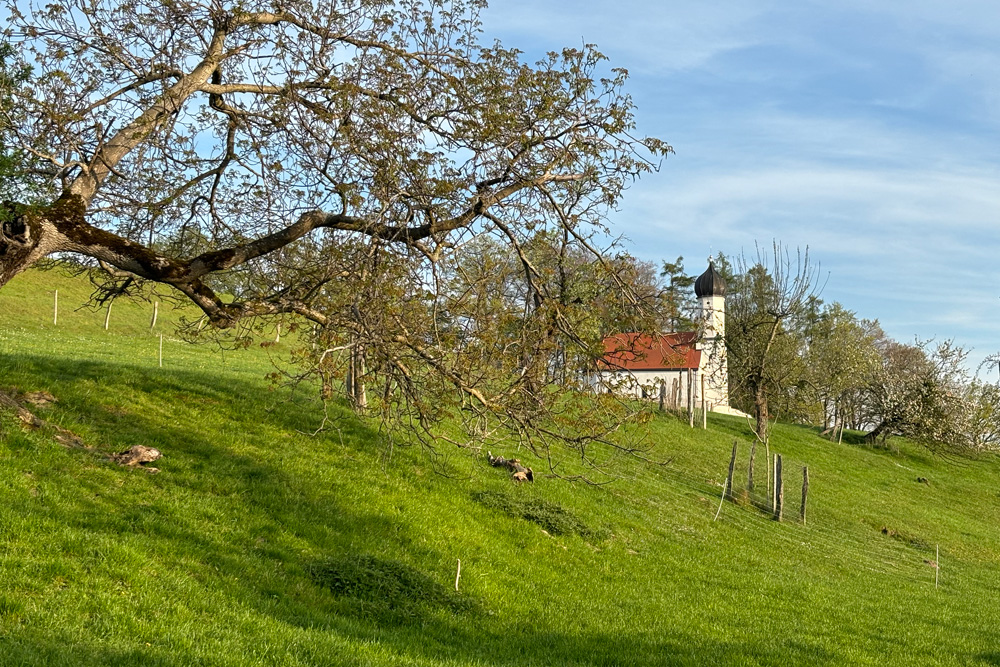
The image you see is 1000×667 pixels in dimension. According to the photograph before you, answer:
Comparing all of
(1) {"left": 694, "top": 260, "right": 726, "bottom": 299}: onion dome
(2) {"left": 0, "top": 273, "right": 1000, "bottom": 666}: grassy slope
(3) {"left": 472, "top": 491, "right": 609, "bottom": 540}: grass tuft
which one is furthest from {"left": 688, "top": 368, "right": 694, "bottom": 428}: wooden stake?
(3) {"left": 472, "top": 491, "right": 609, "bottom": 540}: grass tuft

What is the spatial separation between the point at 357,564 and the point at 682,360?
619 cm

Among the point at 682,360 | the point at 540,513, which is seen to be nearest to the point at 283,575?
the point at 682,360

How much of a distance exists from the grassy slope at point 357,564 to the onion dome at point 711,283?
3908 centimetres

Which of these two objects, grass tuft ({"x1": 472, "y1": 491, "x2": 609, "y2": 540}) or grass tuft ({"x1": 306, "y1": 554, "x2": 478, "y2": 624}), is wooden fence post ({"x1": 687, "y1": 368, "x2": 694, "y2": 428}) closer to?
grass tuft ({"x1": 472, "y1": 491, "x2": 609, "y2": 540})

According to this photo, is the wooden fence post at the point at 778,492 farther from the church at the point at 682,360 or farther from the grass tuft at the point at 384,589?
the grass tuft at the point at 384,589

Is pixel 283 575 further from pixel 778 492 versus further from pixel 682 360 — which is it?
pixel 778 492

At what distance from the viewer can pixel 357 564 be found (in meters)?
11.8

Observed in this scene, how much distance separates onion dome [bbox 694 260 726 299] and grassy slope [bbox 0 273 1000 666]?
3908 centimetres

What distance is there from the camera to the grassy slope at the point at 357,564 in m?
8.60

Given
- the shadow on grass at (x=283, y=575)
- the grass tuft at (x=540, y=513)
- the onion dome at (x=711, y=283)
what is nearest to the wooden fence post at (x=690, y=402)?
the onion dome at (x=711, y=283)

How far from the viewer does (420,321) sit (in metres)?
12.1

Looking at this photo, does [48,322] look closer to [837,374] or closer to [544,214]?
[544,214]

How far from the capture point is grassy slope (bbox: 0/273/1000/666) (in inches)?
339

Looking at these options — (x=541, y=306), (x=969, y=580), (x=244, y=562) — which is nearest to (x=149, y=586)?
(x=244, y=562)
